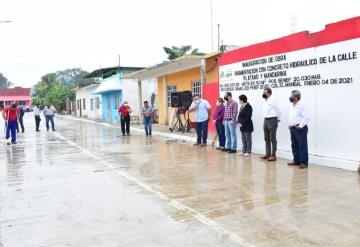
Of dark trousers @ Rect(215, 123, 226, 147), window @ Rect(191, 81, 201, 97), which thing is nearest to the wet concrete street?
dark trousers @ Rect(215, 123, 226, 147)

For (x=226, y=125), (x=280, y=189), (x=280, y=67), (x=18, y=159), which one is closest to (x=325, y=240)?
(x=280, y=189)

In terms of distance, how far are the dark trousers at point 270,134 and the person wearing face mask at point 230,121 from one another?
5.40ft

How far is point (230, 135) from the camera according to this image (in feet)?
40.9

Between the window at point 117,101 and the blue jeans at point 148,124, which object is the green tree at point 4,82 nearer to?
the window at point 117,101

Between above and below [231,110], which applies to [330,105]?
above

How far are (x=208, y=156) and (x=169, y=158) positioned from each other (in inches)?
40.5

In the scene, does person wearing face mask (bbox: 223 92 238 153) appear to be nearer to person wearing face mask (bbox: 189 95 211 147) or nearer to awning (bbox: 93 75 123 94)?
person wearing face mask (bbox: 189 95 211 147)

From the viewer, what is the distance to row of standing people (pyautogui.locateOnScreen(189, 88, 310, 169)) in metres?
9.45

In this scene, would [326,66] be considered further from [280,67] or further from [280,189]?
[280,189]

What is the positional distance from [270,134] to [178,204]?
4.52 metres

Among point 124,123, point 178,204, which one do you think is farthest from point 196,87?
point 178,204

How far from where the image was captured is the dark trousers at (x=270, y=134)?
10430 mm

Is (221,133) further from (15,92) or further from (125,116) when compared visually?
(15,92)

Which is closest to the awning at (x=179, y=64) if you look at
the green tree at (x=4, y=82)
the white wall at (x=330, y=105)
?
the white wall at (x=330, y=105)
